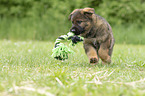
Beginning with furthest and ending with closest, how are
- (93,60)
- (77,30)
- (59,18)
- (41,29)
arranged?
(59,18) < (41,29) < (93,60) < (77,30)

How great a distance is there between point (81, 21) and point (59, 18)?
8.97m

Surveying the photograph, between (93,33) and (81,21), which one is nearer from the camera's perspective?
(81,21)

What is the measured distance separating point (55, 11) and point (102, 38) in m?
9.41

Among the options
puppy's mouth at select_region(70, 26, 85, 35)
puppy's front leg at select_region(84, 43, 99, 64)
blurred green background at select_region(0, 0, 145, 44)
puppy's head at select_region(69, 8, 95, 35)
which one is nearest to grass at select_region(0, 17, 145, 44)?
blurred green background at select_region(0, 0, 145, 44)

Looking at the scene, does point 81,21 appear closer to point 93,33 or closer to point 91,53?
point 93,33

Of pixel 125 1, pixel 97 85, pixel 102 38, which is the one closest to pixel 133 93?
pixel 97 85

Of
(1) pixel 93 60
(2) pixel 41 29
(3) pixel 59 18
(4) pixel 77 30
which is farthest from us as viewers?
(3) pixel 59 18

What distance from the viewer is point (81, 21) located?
4.18 meters

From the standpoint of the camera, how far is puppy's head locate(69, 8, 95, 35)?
162 inches

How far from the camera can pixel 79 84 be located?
278 centimetres

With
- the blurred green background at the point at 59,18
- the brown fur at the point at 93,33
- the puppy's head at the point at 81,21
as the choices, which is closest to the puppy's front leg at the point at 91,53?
the brown fur at the point at 93,33

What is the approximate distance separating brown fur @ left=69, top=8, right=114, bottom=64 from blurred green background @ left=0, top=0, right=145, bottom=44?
7.47 metres

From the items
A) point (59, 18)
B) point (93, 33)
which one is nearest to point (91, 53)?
point (93, 33)

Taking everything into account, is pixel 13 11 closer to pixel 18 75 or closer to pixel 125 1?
pixel 125 1
